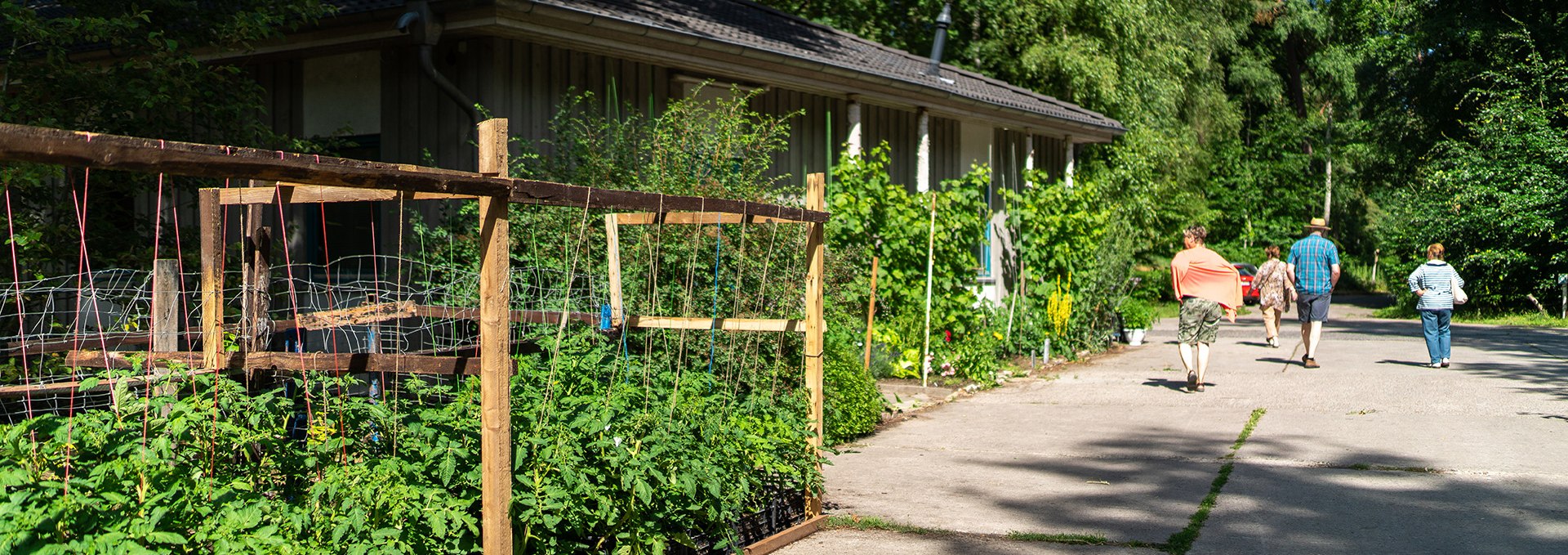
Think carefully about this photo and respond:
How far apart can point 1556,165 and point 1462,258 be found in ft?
7.49

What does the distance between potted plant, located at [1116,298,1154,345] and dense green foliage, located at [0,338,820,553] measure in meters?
12.3

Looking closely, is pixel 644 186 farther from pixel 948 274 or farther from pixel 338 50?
pixel 948 274

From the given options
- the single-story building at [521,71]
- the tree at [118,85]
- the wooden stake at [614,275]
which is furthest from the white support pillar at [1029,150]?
the wooden stake at [614,275]

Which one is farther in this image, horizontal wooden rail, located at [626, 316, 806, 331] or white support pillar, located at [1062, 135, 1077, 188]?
white support pillar, located at [1062, 135, 1077, 188]

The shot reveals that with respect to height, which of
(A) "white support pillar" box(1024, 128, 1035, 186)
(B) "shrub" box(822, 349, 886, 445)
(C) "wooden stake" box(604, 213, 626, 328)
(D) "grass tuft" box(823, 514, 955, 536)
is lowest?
(D) "grass tuft" box(823, 514, 955, 536)

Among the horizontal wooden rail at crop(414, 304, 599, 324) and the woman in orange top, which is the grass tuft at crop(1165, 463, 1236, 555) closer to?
the horizontal wooden rail at crop(414, 304, 599, 324)

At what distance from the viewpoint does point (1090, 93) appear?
23047 millimetres

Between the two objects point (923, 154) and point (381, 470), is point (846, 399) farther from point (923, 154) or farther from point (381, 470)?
point (923, 154)

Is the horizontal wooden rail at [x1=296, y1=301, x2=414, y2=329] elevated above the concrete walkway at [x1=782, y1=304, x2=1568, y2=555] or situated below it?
above

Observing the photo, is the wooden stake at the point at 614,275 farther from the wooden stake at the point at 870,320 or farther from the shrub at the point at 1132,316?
the shrub at the point at 1132,316

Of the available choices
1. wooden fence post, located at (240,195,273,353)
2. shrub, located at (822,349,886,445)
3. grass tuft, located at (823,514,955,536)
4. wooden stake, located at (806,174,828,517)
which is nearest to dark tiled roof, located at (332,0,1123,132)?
shrub, located at (822,349,886,445)

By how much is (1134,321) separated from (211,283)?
545 inches

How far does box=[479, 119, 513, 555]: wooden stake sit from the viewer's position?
13.1 ft

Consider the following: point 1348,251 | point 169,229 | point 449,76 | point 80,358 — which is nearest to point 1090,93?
point 449,76
